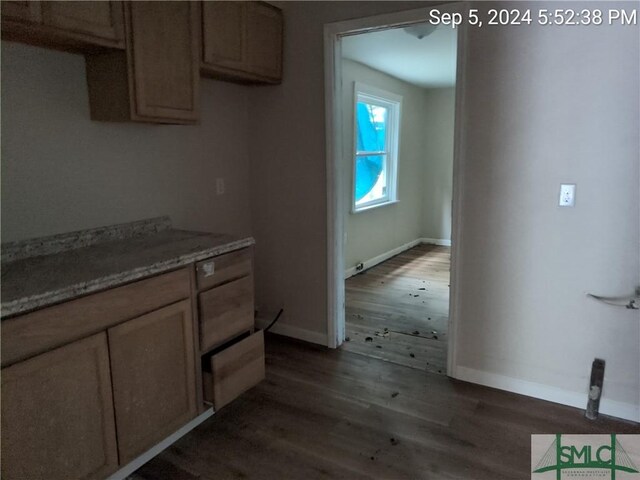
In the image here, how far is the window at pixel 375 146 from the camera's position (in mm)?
4980

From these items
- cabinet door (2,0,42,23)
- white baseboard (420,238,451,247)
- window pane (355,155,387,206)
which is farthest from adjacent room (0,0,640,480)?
white baseboard (420,238,451,247)

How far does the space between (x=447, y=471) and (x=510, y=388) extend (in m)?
0.84

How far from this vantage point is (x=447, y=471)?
1934mm

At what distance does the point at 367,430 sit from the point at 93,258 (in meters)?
1.50

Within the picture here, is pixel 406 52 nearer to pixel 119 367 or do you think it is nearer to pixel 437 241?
pixel 437 241

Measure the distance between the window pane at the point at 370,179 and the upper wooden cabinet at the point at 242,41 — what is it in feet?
7.54

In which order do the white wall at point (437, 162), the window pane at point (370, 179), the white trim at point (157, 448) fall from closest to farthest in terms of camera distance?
the white trim at point (157, 448) < the window pane at point (370, 179) < the white wall at point (437, 162)

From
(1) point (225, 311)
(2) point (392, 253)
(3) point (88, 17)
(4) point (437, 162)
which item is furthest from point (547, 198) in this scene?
(4) point (437, 162)

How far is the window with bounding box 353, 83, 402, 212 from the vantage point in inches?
196

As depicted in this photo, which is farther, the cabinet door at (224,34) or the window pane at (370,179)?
the window pane at (370,179)

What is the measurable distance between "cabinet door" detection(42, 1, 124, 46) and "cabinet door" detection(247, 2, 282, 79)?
903mm

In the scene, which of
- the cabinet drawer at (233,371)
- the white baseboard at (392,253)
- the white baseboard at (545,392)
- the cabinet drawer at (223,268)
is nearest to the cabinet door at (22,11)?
the cabinet drawer at (223,268)

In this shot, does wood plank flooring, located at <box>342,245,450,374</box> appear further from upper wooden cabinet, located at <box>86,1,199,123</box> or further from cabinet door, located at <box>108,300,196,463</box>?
upper wooden cabinet, located at <box>86,1,199,123</box>

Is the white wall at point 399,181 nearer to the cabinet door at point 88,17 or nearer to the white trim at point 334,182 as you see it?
the white trim at point 334,182
